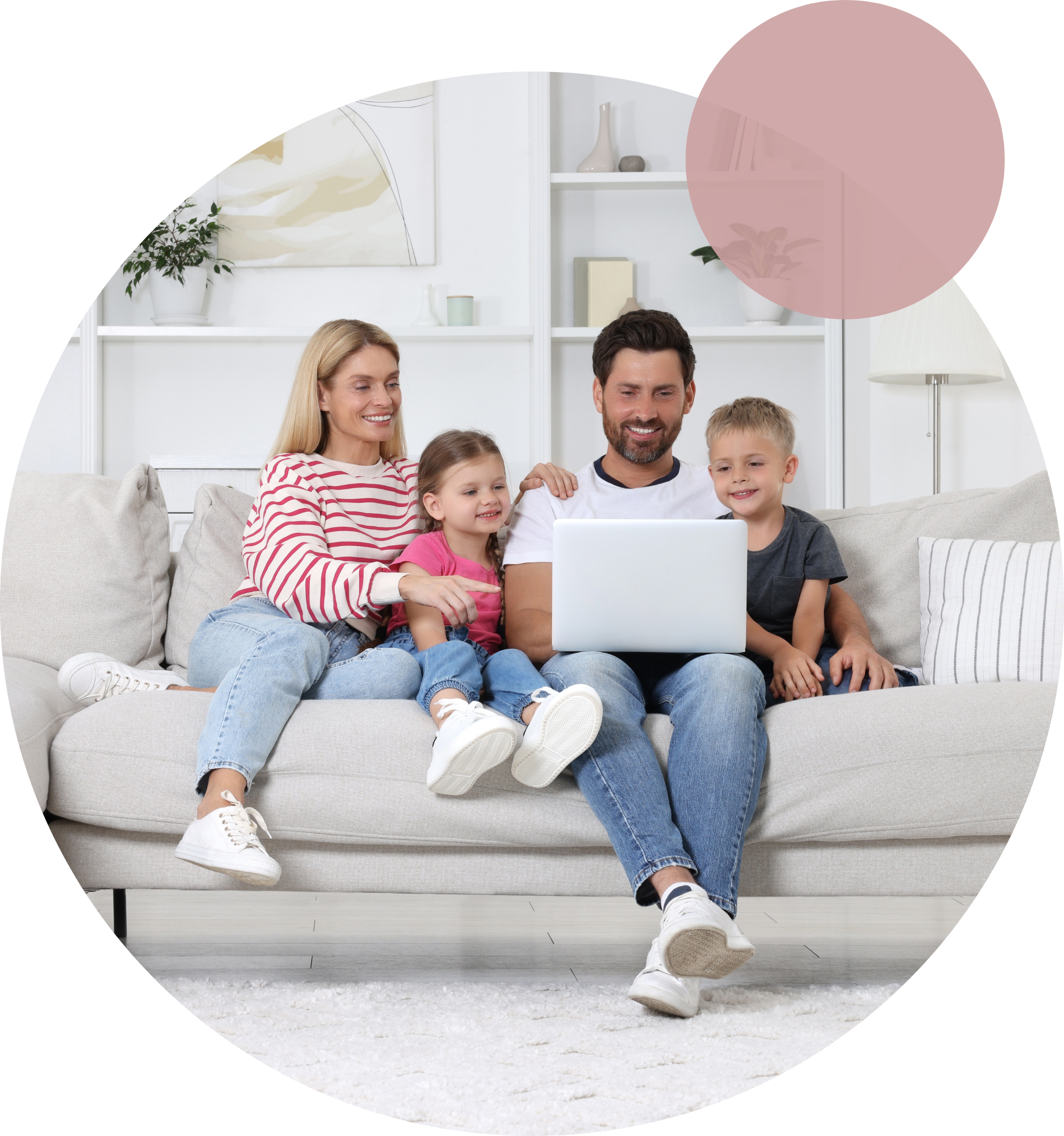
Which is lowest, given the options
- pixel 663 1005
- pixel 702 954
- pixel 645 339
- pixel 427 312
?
pixel 663 1005

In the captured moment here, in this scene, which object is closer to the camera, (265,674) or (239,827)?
(239,827)

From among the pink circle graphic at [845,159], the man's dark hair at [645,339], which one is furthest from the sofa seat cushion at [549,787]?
the pink circle graphic at [845,159]

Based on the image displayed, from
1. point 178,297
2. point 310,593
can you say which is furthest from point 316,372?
point 178,297

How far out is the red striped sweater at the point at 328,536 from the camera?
1.90m

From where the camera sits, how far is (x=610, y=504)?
83.0 inches

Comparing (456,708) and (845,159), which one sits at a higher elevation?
(845,159)

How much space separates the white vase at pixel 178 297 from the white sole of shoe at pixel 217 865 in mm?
2375

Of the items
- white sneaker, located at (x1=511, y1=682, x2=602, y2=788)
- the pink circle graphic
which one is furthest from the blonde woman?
the pink circle graphic

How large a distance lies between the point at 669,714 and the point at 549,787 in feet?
0.76

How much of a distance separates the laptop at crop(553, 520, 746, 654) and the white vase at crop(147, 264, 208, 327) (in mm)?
2254

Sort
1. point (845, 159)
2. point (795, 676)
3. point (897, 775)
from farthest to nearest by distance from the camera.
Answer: point (845, 159)
point (795, 676)
point (897, 775)

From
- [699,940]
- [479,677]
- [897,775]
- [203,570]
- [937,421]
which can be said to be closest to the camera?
[699,940]

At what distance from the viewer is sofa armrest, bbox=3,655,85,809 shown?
65.1 inches

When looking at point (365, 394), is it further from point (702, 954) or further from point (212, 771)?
point (702, 954)
